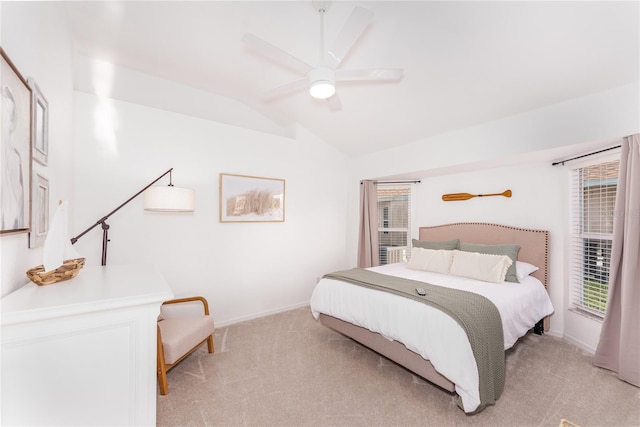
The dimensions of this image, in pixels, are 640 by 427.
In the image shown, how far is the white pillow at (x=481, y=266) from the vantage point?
3.06m

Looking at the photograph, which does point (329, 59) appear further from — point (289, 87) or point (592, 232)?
point (592, 232)

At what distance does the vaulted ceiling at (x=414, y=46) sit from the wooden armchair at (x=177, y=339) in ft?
7.22

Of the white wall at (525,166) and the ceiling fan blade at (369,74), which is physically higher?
the ceiling fan blade at (369,74)

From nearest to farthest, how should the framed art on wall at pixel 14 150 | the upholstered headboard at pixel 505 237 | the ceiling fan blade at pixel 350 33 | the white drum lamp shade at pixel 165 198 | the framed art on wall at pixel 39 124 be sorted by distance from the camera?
1. the framed art on wall at pixel 14 150
2. the framed art on wall at pixel 39 124
3. the ceiling fan blade at pixel 350 33
4. the white drum lamp shade at pixel 165 198
5. the upholstered headboard at pixel 505 237

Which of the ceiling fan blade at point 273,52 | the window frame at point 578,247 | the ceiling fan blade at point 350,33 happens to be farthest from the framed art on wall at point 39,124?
the window frame at point 578,247

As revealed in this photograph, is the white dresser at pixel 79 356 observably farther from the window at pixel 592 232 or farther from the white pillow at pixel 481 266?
the window at pixel 592 232

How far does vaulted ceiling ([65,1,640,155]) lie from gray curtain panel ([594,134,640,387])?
78 centimetres

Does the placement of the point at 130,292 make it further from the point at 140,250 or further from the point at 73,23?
the point at 73,23

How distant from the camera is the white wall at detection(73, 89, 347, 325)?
288cm

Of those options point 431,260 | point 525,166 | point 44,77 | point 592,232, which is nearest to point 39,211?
point 44,77

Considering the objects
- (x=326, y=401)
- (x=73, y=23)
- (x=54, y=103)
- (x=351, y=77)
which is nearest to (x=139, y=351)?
(x=326, y=401)

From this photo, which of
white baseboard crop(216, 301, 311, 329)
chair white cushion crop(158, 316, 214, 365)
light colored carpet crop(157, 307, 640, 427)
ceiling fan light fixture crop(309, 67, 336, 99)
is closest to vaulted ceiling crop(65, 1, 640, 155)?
ceiling fan light fixture crop(309, 67, 336, 99)

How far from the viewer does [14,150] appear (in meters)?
1.21

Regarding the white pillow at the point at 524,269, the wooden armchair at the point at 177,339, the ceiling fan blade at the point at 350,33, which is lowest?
the wooden armchair at the point at 177,339
